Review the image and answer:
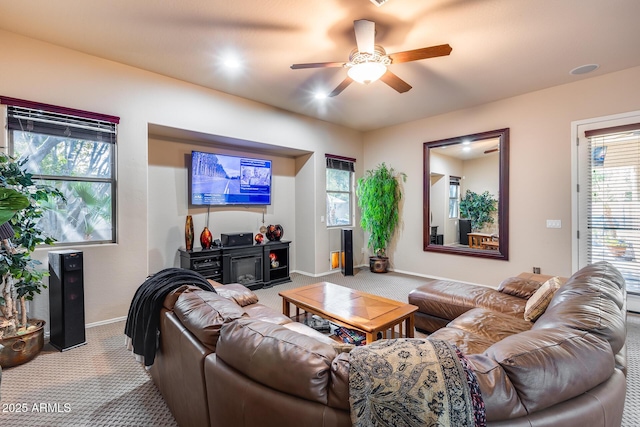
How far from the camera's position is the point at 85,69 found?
311 centimetres

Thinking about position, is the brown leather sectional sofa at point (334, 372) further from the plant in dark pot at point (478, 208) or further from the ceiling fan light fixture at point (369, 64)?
the plant in dark pot at point (478, 208)

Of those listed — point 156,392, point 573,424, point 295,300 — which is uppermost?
point 573,424

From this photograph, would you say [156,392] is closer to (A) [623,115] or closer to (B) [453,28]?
(B) [453,28]

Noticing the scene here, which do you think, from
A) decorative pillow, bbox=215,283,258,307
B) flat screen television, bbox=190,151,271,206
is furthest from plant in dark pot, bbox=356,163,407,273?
decorative pillow, bbox=215,283,258,307

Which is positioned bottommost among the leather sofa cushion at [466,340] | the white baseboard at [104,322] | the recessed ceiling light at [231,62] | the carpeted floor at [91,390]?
the carpeted floor at [91,390]

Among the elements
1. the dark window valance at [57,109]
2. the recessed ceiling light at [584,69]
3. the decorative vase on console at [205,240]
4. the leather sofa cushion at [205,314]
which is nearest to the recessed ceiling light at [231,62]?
the dark window valance at [57,109]

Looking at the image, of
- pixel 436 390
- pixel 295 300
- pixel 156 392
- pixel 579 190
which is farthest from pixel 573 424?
pixel 579 190

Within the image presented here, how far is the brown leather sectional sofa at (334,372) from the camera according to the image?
2.91ft

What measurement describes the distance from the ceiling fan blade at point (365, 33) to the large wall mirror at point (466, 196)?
118 inches

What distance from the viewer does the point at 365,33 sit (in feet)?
8.09

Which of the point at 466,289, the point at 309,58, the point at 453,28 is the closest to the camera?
the point at 453,28

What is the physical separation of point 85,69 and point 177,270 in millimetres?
2643

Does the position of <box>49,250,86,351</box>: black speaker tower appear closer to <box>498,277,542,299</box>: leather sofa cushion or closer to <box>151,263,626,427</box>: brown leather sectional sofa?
<box>151,263,626,427</box>: brown leather sectional sofa

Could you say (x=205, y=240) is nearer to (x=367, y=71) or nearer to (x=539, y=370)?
(x=367, y=71)
